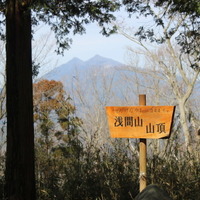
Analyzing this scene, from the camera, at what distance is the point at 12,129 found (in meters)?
5.43

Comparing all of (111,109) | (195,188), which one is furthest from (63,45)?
(195,188)

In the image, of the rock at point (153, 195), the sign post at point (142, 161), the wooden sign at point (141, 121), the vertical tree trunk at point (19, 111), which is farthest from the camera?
the vertical tree trunk at point (19, 111)

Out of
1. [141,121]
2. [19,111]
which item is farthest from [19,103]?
[141,121]

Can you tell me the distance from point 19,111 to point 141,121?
1.94 m

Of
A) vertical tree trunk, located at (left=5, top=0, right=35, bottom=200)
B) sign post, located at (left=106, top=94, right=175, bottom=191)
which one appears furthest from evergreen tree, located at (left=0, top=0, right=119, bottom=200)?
sign post, located at (left=106, top=94, right=175, bottom=191)

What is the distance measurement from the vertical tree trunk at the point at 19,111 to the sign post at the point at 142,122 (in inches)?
58.0

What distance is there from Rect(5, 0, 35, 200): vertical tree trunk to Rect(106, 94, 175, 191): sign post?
1473 mm

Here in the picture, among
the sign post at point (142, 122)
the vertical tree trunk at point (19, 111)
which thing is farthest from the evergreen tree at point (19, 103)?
the sign post at point (142, 122)

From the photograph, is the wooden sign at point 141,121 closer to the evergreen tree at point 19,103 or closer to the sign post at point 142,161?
the sign post at point 142,161

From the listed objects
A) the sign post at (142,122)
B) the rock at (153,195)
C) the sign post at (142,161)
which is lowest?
the rock at (153,195)

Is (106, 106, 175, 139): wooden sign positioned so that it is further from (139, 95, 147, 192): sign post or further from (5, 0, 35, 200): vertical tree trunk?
(5, 0, 35, 200): vertical tree trunk

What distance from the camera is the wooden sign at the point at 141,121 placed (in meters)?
4.36

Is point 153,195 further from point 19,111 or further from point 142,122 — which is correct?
point 19,111

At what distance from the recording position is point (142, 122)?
4.48 m
